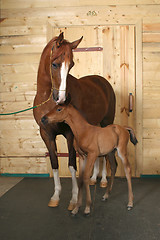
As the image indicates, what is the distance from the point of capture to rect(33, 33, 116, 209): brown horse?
6.97ft

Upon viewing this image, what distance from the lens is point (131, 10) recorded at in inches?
137

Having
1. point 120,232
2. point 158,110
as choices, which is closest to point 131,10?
point 158,110

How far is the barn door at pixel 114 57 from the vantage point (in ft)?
11.5

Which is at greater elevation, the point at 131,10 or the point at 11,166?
the point at 131,10

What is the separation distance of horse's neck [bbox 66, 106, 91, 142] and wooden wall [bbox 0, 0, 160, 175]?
5.17 ft

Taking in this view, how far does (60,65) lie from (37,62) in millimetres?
1628

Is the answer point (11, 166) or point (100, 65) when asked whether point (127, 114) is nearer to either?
point (100, 65)

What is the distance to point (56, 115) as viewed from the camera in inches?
82.3

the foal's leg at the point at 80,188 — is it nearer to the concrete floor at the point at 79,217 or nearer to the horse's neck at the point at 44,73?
the concrete floor at the point at 79,217

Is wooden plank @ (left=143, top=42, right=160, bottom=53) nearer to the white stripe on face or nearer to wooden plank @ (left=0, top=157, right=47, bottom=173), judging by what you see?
the white stripe on face

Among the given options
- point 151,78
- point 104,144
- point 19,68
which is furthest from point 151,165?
point 19,68

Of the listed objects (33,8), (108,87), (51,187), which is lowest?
(51,187)

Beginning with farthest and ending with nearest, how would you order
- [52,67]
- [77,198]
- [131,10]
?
[131,10] < [77,198] < [52,67]

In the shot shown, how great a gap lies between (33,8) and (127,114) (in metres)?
2.18
